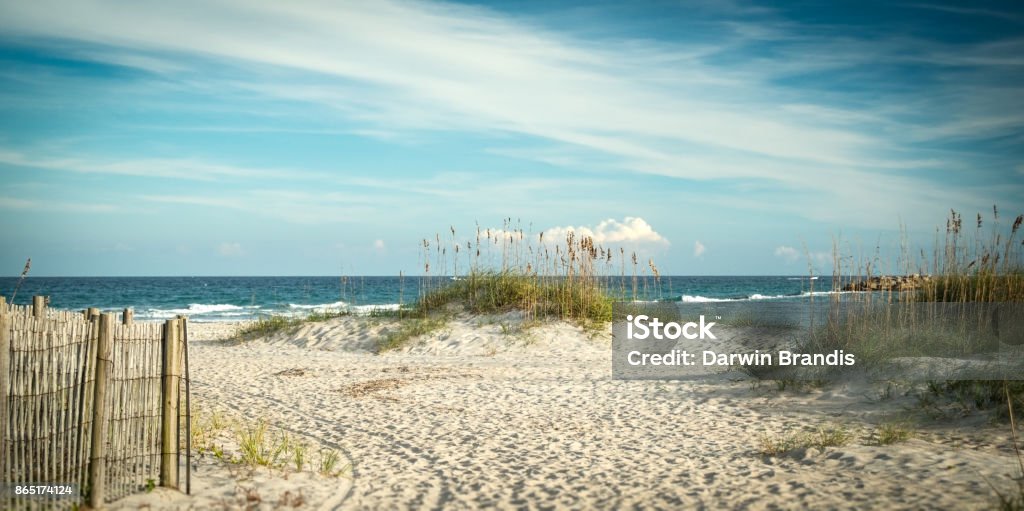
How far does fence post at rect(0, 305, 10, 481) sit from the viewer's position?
4.64 meters

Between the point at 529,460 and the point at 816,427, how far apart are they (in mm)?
2975

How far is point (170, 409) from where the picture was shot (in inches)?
211

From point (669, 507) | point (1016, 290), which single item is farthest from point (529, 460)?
point (1016, 290)

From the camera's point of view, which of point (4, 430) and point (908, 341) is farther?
point (908, 341)

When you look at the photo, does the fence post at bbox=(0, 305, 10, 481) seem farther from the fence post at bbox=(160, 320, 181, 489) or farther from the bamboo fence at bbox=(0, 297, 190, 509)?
the fence post at bbox=(160, 320, 181, 489)

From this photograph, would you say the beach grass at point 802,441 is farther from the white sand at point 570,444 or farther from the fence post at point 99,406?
the fence post at point 99,406

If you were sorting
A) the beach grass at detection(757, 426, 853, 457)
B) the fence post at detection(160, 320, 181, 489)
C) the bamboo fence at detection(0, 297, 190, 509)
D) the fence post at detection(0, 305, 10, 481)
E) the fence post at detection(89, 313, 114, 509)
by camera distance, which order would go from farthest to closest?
the beach grass at detection(757, 426, 853, 457)
the fence post at detection(160, 320, 181, 489)
the fence post at detection(89, 313, 114, 509)
the bamboo fence at detection(0, 297, 190, 509)
the fence post at detection(0, 305, 10, 481)

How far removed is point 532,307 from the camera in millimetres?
16375

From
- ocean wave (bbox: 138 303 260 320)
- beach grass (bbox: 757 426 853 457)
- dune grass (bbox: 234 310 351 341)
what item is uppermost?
dune grass (bbox: 234 310 351 341)

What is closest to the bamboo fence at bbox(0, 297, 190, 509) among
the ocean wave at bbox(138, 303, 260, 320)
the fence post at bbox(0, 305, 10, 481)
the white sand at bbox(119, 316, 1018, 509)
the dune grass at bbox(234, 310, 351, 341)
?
the fence post at bbox(0, 305, 10, 481)

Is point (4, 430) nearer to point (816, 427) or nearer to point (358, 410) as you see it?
point (358, 410)

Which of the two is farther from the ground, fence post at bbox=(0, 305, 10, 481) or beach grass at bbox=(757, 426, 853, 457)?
fence post at bbox=(0, 305, 10, 481)

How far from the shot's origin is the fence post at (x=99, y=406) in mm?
4984

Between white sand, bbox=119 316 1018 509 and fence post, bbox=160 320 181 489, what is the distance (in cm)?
20
